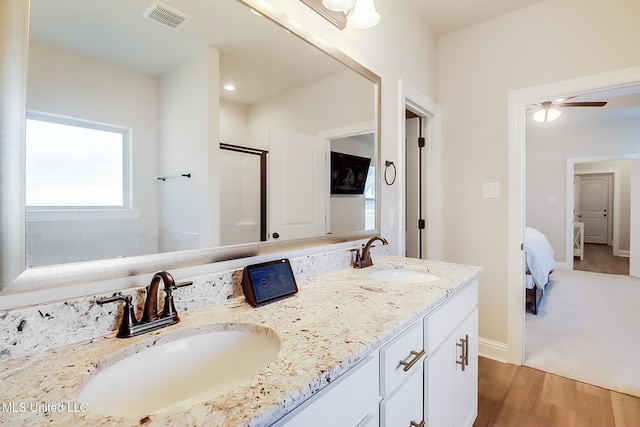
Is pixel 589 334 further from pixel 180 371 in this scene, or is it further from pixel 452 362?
pixel 180 371

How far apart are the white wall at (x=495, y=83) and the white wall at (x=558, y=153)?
3.69 metres

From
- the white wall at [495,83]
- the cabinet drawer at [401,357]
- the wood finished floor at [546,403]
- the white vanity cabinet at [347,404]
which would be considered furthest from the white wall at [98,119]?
the white wall at [495,83]

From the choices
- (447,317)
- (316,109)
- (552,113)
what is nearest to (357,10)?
(316,109)

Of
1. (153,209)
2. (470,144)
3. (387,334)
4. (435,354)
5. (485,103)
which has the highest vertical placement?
(485,103)

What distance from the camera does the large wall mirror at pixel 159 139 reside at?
725 millimetres

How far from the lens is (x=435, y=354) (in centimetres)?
113

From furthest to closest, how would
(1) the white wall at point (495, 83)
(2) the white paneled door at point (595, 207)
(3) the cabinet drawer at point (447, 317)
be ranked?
(2) the white paneled door at point (595, 207) → (1) the white wall at point (495, 83) → (3) the cabinet drawer at point (447, 317)

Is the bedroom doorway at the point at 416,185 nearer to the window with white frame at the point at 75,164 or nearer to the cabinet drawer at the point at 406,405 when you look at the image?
the cabinet drawer at the point at 406,405

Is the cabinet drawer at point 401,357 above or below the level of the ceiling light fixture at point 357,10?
below

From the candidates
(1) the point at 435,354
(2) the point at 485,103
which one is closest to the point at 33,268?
(1) the point at 435,354

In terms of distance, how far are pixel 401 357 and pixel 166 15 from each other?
4.30 ft

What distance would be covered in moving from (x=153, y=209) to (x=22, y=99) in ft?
1.29

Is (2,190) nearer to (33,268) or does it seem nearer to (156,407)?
(33,268)

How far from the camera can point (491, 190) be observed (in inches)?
94.0
